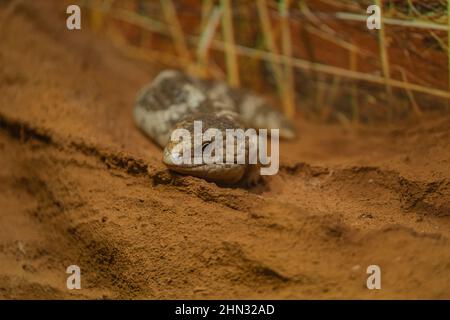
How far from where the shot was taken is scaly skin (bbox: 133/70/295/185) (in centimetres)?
315

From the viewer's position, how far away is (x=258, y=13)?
459 cm

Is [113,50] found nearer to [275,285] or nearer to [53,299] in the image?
[53,299]

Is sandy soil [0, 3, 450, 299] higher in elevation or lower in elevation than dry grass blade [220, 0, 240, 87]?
lower

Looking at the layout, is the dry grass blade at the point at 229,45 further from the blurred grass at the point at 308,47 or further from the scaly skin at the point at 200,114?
the scaly skin at the point at 200,114

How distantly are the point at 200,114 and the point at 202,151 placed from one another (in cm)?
46

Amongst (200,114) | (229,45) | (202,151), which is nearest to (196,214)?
(202,151)

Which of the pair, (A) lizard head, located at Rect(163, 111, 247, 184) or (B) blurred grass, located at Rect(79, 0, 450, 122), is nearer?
(A) lizard head, located at Rect(163, 111, 247, 184)

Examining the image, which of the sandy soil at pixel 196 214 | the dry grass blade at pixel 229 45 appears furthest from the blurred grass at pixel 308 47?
the sandy soil at pixel 196 214

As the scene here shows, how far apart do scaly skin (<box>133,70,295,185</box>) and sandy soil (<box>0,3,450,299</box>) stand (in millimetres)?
129

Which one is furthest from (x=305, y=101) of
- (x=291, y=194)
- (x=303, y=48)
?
(x=291, y=194)

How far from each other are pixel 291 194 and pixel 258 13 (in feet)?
6.74

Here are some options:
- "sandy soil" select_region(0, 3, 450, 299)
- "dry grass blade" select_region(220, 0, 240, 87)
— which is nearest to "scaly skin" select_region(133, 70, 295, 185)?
"sandy soil" select_region(0, 3, 450, 299)

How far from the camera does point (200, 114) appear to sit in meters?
3.51

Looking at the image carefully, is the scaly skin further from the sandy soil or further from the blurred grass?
the blurred grass
